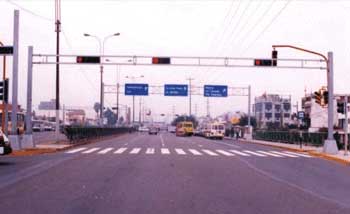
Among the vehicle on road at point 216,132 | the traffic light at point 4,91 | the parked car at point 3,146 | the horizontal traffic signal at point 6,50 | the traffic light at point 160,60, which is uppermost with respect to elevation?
the traffic light at point 160,60

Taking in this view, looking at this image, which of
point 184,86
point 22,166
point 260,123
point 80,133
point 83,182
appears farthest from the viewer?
point 260,123

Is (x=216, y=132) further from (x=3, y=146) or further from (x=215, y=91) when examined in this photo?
(x=3, y=146)

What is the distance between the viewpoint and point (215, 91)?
73.1 m

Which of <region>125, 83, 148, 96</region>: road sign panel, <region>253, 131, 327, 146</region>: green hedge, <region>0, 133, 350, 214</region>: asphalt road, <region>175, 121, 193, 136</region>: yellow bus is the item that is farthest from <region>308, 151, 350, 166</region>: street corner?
<region>175, 121, 193, 136</region>: yellow bus

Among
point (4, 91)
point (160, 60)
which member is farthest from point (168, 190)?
point (160, 60)

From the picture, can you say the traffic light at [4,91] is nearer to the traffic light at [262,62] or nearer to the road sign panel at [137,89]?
the traffic light at [262,62]

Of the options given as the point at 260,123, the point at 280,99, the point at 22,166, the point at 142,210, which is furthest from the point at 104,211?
the point at 280,99

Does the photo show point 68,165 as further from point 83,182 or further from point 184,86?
point 184,86

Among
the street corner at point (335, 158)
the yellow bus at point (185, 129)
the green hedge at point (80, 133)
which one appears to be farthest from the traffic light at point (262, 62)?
the yellow bus at point (185, 129)

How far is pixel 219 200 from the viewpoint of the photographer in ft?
42.4

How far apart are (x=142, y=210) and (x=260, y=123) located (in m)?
149

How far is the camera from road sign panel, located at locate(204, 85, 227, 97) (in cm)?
7256

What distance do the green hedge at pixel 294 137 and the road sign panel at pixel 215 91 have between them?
6831mm

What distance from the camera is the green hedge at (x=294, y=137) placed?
148ft
